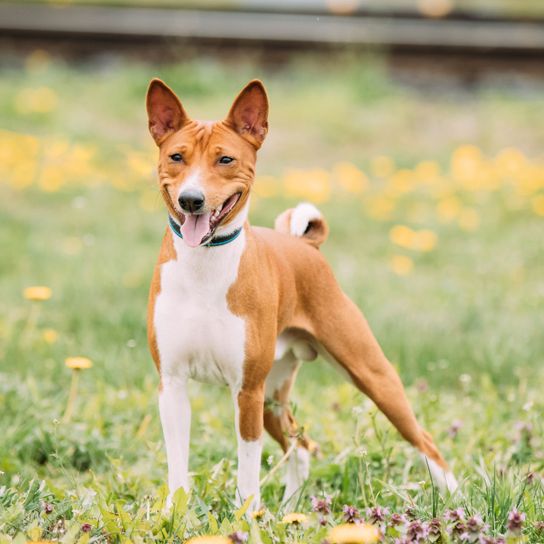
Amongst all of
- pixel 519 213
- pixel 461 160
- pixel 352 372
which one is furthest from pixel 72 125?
pixel 352 372

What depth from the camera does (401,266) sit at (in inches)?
269

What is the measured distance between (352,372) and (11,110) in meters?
7.47

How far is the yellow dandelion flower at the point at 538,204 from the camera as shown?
25.5 ft

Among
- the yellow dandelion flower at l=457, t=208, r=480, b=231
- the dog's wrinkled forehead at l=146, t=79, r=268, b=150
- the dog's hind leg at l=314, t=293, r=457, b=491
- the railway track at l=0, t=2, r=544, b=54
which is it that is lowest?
the dog's hind leg at l=314, t=293, r=457, b=491

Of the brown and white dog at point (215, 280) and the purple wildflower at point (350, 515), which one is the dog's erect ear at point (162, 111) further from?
the purple wildflower at point (350, 515)

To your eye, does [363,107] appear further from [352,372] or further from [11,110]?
[352,372]

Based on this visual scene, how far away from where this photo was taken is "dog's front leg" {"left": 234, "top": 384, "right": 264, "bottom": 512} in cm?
324

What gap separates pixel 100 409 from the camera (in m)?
4.48

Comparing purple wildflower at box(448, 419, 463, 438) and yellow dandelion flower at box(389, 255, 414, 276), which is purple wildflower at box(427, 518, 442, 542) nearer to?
purple wildflower at box(448, 419, 463, 438)

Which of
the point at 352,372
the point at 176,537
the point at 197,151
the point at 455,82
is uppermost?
the point at 455,82

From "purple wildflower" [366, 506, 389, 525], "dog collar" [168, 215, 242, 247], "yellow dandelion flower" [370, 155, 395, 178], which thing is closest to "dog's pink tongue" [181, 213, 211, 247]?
"dog collar" [168, 215, 242, 247]

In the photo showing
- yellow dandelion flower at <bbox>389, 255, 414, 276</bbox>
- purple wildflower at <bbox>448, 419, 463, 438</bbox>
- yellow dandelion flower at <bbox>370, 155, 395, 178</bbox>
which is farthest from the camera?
yellow dandelion flower at <bbox>370, 155, 395, 178</bbox>

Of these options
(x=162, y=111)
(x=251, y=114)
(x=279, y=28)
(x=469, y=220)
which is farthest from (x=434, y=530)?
(x=279, y=28)

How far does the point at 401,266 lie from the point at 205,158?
3.98 meters
